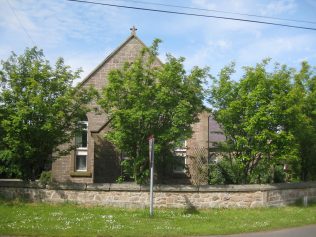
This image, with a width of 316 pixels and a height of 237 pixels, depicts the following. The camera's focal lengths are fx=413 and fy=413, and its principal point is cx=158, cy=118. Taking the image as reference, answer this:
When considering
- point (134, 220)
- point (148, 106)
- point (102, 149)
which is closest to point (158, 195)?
point (134, 220)

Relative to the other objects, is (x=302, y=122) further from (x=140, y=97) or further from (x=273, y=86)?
(x=140, y=97)

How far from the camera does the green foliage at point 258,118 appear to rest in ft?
52.3

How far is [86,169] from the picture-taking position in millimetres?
23062

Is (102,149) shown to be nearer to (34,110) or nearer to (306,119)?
(34,110)

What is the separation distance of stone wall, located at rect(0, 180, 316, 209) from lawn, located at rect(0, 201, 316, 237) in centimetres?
35

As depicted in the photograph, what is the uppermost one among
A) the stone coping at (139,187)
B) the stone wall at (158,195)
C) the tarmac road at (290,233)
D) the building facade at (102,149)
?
the building facade at (102,149)

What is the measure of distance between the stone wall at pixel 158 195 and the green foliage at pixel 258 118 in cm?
133

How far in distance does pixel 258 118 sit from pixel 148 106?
13.8 feet

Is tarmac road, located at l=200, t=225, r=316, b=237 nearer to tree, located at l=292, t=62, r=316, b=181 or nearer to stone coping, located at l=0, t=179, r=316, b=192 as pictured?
stone coping, located at l=0, t=179, r=316, b=192

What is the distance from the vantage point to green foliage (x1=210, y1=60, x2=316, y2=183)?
15.9 metres

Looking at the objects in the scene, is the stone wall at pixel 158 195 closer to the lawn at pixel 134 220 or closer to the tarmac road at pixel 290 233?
the lawn at pixel 134 220

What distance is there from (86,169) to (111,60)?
20.8ft

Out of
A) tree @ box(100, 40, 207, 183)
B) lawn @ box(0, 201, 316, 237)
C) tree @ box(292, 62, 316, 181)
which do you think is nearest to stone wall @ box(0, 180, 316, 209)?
lawn @ box(0, 201, 316, 237)

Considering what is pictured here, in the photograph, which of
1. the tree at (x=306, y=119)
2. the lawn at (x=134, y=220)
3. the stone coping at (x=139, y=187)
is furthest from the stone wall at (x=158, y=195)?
the tree at (x=306, y=119)
